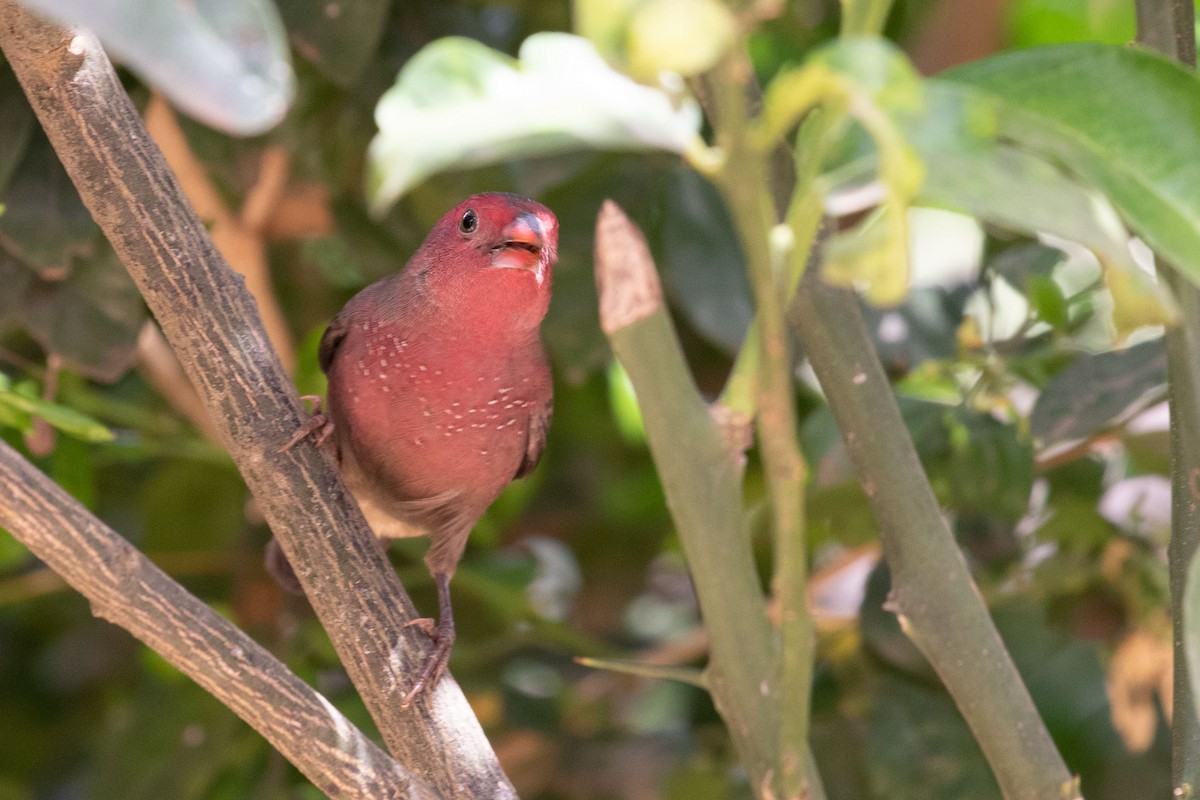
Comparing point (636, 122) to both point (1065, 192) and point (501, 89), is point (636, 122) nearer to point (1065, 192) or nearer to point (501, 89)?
point (501, 89)

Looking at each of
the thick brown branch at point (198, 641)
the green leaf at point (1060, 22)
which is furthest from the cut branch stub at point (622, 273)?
the green leaf at point (1060, 22)

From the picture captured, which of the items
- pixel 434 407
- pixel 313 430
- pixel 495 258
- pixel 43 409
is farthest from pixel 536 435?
pixel 43 409

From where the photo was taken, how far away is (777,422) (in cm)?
100

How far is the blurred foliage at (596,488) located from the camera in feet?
8.03

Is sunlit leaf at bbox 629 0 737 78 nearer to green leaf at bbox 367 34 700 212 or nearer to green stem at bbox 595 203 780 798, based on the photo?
green leaf at bbox 367 34 700 212

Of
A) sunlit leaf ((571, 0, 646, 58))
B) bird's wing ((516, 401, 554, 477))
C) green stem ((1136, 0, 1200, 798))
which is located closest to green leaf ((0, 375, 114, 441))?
bird's wing ((516, 401, 554, 477))

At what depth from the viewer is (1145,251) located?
201 cm

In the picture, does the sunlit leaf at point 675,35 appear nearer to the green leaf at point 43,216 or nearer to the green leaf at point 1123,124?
the green leaf at point 1123,124

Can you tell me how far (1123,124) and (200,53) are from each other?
68 cm

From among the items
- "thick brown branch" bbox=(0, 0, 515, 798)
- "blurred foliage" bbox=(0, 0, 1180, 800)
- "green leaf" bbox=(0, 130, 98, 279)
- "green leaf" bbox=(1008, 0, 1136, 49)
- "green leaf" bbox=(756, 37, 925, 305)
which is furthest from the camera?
"green leaf" bbox=(1008, 0, 1136, 49)

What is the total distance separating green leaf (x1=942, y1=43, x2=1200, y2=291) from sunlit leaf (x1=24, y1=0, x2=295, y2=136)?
1.78ft

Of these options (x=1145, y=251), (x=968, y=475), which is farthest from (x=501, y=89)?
(x=968, y=475)

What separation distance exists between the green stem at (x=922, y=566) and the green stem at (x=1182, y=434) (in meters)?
0.16

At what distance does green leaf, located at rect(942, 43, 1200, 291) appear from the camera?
96cm
